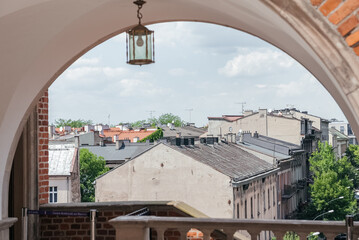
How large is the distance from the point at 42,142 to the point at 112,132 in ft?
276

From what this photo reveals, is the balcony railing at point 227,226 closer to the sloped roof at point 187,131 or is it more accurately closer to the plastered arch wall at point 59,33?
the plastered arch wall at point 59,33

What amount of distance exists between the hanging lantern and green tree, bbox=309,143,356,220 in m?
48.7

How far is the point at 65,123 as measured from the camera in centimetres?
11294

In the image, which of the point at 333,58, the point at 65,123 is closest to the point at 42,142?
the point at 333,58

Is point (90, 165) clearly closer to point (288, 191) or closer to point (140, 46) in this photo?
point (288, 191)

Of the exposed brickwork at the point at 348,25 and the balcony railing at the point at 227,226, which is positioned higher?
the exposed brickwork at the point at 348,25

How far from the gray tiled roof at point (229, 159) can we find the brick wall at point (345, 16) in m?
33.6

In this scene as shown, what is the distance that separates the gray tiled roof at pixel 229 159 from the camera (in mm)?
38156

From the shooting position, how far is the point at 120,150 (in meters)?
63.7

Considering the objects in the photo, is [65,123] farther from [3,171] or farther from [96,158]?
[3,171]

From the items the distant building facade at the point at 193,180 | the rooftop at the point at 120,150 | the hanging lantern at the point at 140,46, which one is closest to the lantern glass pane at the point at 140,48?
the hanging lantern at the point at 140,46

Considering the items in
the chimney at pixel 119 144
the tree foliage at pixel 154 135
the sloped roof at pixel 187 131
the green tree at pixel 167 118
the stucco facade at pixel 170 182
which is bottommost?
the stucco facade at pixel 170 182

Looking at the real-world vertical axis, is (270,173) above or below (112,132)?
below

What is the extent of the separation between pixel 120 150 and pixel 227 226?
195 feet
